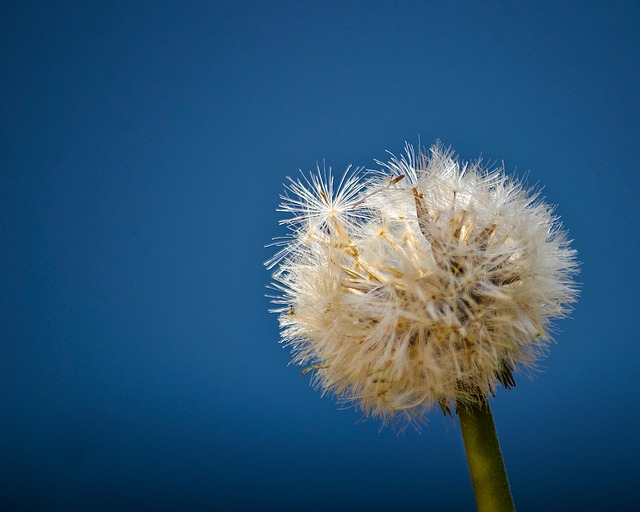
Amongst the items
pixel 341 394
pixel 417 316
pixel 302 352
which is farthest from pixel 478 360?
pixel 302 352

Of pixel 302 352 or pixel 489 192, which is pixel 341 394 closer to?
pixel 302 352

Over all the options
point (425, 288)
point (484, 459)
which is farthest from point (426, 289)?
point (484, 459)

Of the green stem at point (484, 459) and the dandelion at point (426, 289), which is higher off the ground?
the dandelion at point (426, 289)

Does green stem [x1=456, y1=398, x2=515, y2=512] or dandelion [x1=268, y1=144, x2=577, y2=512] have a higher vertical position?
dandelion [x1=268, y1=144, x2=577, y2=512]

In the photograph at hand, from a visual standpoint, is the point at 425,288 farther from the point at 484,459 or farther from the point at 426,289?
the point at 484,459
